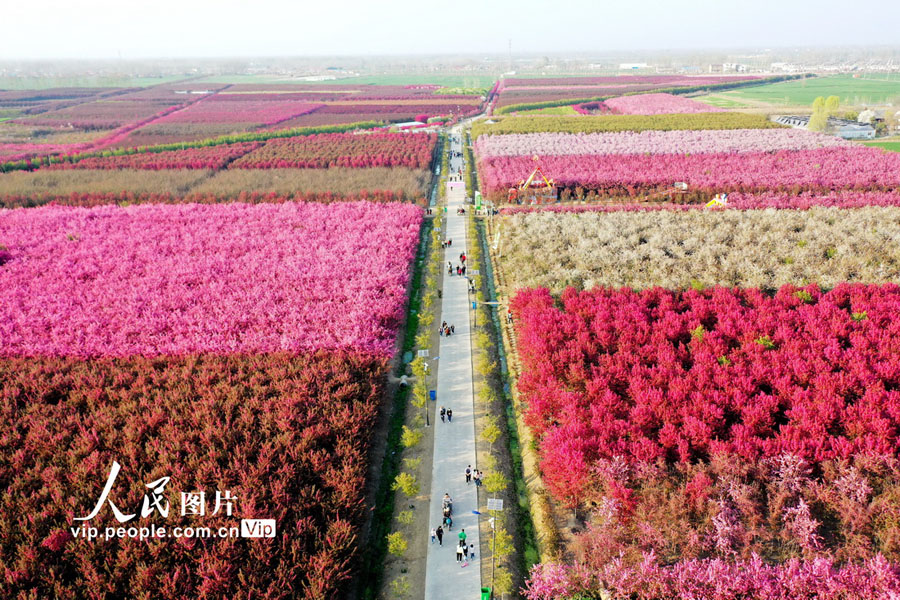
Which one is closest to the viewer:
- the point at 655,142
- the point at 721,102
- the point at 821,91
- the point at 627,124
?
the point at 655,142

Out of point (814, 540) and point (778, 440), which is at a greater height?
point (778, 440)

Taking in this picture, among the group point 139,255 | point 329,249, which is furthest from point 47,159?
point 329,249

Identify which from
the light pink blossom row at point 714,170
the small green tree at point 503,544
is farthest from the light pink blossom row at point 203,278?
the light pink blossom row at point 714,170

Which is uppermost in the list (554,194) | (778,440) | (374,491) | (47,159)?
(47,159)

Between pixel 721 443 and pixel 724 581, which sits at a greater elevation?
pixel 721 443

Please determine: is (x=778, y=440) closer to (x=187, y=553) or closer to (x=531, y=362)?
(x=531, y=362)

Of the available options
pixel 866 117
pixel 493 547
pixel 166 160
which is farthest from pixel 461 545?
pixel 866 117

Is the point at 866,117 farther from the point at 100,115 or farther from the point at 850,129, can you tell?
the point at 100,115
